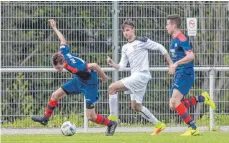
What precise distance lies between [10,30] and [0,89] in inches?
51.7

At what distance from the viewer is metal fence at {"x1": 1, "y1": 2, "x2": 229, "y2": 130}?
767 inches

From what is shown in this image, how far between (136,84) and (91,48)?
3148 millimetres

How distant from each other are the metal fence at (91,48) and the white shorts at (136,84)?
8.86 ft

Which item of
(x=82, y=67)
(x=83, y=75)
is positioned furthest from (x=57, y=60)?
(x=83, y=75)

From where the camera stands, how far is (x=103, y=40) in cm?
1953

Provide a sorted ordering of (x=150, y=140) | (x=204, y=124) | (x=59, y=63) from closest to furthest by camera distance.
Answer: (x=150, y=140) → (x=59, y=63) → (x=204, y=124)

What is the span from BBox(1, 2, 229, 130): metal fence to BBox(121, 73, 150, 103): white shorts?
2701 millimetres

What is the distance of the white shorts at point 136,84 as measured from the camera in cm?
1648

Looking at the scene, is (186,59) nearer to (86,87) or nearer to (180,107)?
(180,107)

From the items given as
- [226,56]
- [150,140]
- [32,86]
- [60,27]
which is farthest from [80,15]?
[150,140]

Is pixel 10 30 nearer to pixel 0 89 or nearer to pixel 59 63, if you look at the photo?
pixel 0 89

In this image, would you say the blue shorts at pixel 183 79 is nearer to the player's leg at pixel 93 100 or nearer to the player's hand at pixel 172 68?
the player's hand at pixel 172 68

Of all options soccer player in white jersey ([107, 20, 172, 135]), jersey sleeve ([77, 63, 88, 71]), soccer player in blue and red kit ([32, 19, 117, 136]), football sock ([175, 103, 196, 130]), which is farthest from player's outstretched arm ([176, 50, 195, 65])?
jersey sleeve ([77, 63, 88, 71])

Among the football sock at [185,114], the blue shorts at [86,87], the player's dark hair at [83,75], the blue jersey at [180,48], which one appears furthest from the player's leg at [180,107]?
the player's dark hair at [83,75]
